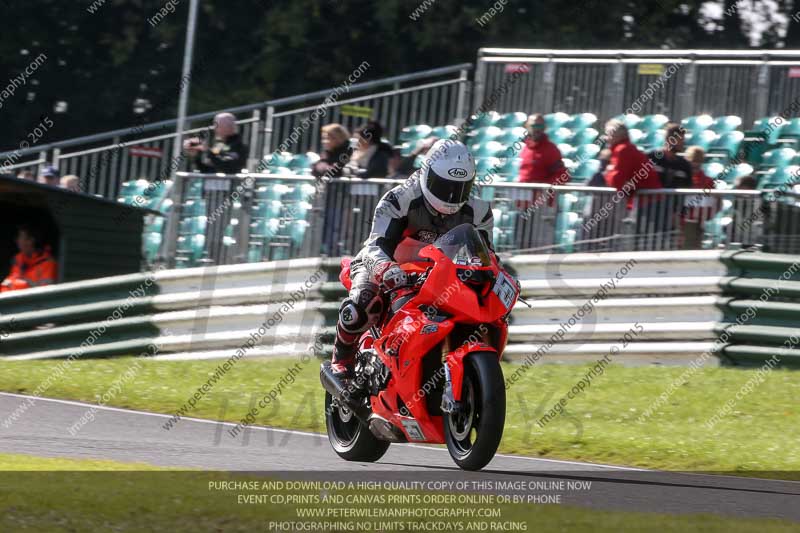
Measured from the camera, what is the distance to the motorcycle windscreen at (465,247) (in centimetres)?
768

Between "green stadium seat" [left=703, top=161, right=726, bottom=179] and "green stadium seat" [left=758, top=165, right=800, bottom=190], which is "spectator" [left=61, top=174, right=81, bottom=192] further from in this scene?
"green stadium seat" [left=758, top=165, right=800, bottom=190]

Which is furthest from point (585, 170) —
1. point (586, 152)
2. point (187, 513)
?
point (187, 513)

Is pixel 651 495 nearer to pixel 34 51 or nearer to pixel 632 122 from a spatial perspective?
pixel 632 122

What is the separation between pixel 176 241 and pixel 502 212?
3.80 m

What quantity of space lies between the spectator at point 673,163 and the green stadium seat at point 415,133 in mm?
3881

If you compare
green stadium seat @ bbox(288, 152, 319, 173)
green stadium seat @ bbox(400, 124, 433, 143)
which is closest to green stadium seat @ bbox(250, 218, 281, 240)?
green stadium seat @ bbox(288, 152, 319, 173)

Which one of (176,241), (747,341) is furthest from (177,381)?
(747,341)

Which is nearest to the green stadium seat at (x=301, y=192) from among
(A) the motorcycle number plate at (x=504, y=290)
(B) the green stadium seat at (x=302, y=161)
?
(B) the green stadium seat at (x=302, y=161)

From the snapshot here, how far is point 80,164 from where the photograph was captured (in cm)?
1853

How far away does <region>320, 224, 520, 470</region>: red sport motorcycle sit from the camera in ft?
24.6

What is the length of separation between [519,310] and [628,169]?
170 centimetres

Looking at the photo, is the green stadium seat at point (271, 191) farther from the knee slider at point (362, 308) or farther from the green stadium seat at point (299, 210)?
the knee slider at point (362, 308)

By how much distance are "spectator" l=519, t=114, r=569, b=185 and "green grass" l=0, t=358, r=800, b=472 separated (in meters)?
2.56

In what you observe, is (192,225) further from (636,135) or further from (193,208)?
(636,135)
